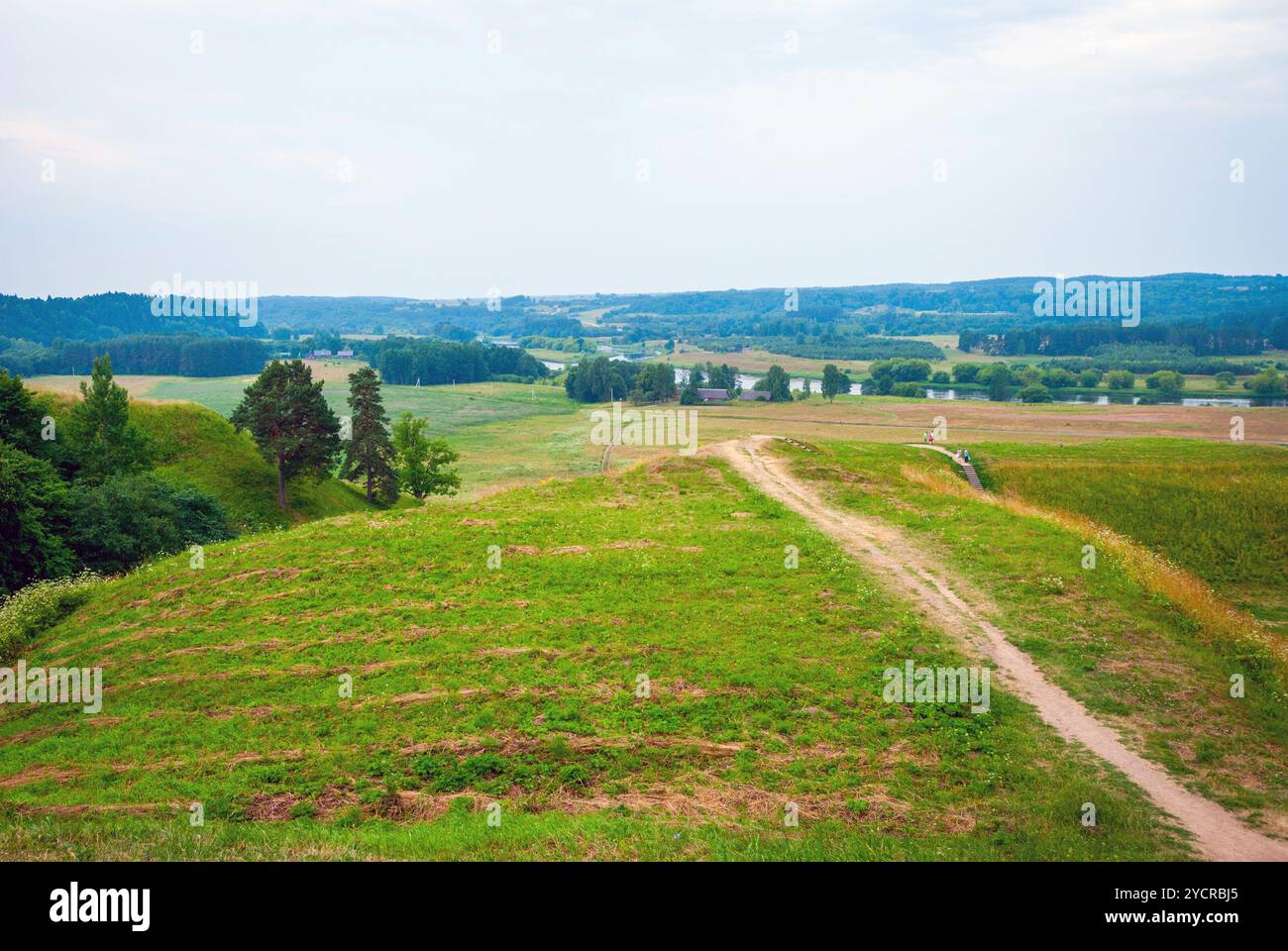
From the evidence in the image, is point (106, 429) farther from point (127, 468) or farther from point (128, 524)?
point (128, 524)

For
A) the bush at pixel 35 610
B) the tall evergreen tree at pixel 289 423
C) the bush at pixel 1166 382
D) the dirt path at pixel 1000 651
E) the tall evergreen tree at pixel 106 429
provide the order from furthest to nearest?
the bush at pixel 1166 382 → the tall evergreen tree at pixel 289 423 → the tall evergreen tree at pixel 106 429 → the bush at pixel 35 610 → the dirt path at pixel 1000 651

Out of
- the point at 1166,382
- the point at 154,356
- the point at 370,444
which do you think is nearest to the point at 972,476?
the point at 370,444

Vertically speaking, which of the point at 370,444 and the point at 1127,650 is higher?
the point at 370,444

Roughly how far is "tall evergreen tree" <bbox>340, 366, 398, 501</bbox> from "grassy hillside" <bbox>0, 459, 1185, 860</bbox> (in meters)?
34.0

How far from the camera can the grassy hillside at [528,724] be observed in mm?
13555

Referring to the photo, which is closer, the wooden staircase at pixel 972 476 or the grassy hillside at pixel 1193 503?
the grassy hillside at pixel 1193 503

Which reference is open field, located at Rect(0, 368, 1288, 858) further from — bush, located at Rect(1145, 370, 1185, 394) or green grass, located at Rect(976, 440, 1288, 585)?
bush, located at Rect(1145, 370, 1185, 394)

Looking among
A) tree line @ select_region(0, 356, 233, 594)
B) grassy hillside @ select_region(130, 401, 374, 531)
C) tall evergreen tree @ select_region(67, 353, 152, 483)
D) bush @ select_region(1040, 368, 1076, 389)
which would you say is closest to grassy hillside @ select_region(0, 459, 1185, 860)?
tree line @ select_region(0, 356, 233, 594)

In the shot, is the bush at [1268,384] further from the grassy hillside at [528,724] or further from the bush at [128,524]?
the bush at [128,524]

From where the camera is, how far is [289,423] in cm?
5703

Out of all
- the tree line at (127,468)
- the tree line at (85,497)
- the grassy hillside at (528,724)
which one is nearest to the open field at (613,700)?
the grassy hillside at (528,724)

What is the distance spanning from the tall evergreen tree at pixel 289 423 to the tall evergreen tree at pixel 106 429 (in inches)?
302

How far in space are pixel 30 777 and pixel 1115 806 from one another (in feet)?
64.7

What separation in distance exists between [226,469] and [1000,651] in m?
54.2
